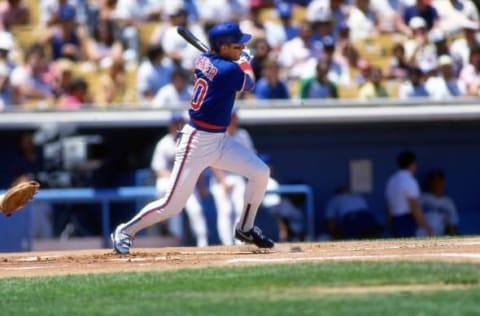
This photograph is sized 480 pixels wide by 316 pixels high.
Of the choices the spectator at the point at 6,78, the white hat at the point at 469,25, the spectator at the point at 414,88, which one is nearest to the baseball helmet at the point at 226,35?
the spectator at the point at 6,78

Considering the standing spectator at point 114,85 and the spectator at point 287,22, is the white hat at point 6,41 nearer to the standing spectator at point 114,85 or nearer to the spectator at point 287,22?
the standing spectator at point 114,85

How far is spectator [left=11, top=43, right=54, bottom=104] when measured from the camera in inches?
604

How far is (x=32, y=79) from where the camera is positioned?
1542 cm

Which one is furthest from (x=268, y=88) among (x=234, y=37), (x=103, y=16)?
(x=234, y=37)

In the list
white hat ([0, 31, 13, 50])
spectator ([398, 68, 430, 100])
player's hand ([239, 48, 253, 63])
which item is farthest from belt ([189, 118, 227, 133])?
spectator ([398, 68, 430, 100])

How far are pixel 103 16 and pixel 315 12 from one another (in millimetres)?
2822

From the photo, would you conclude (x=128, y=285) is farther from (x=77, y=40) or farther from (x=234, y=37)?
(x=77, y=40)

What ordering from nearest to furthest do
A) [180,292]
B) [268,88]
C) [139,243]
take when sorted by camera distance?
[180,292], [139,243], [268,88]

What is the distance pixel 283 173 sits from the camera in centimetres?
1680

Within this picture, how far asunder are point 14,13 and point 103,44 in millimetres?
1236

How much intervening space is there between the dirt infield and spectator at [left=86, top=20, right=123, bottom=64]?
17.6ft

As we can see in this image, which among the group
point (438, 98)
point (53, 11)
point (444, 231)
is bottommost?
point (444, 231)

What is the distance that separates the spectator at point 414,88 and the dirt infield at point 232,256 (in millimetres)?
5651

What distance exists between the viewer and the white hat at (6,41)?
15570 mm
